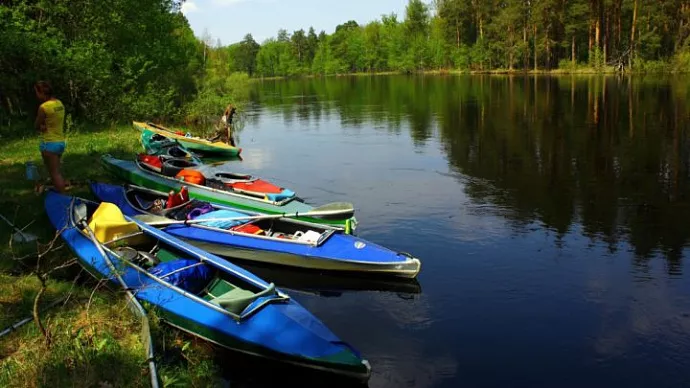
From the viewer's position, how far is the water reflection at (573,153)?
12977 mm

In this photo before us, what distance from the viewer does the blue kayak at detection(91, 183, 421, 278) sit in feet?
33.0

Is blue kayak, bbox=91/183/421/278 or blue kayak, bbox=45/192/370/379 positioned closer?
blue kayak, bbox=45/192/370/379

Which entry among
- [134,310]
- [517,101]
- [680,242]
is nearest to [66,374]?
[134,310]

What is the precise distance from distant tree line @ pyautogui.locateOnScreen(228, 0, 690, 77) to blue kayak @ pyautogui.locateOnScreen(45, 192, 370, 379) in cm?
6148

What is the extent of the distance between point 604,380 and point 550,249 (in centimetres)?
462

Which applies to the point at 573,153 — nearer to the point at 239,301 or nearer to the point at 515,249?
the point at 515,249

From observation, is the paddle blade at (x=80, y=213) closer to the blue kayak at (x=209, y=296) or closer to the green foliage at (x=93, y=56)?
the blue kayak at (x=209, y=296)

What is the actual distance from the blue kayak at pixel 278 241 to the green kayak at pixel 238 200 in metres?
0.54

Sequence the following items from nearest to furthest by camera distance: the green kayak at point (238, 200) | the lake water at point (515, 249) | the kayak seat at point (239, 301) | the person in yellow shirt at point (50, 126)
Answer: the kayak seat at point (239, 301) → the lake water at point (515, 249) → the person in yellow shirt at point (50, 126) → the green kayak at point (238, 200)

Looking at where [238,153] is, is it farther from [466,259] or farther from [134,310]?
[134,310]

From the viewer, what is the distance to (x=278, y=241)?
10547 millimetres

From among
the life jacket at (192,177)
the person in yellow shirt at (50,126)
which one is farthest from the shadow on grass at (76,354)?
the life jacket at (192,177)

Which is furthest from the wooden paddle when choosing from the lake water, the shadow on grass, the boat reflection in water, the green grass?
the shadow on grass

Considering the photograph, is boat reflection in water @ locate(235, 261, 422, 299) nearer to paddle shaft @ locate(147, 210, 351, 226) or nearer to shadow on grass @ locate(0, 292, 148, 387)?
paddle shaft @ locate(147, 210, 351, 226)
